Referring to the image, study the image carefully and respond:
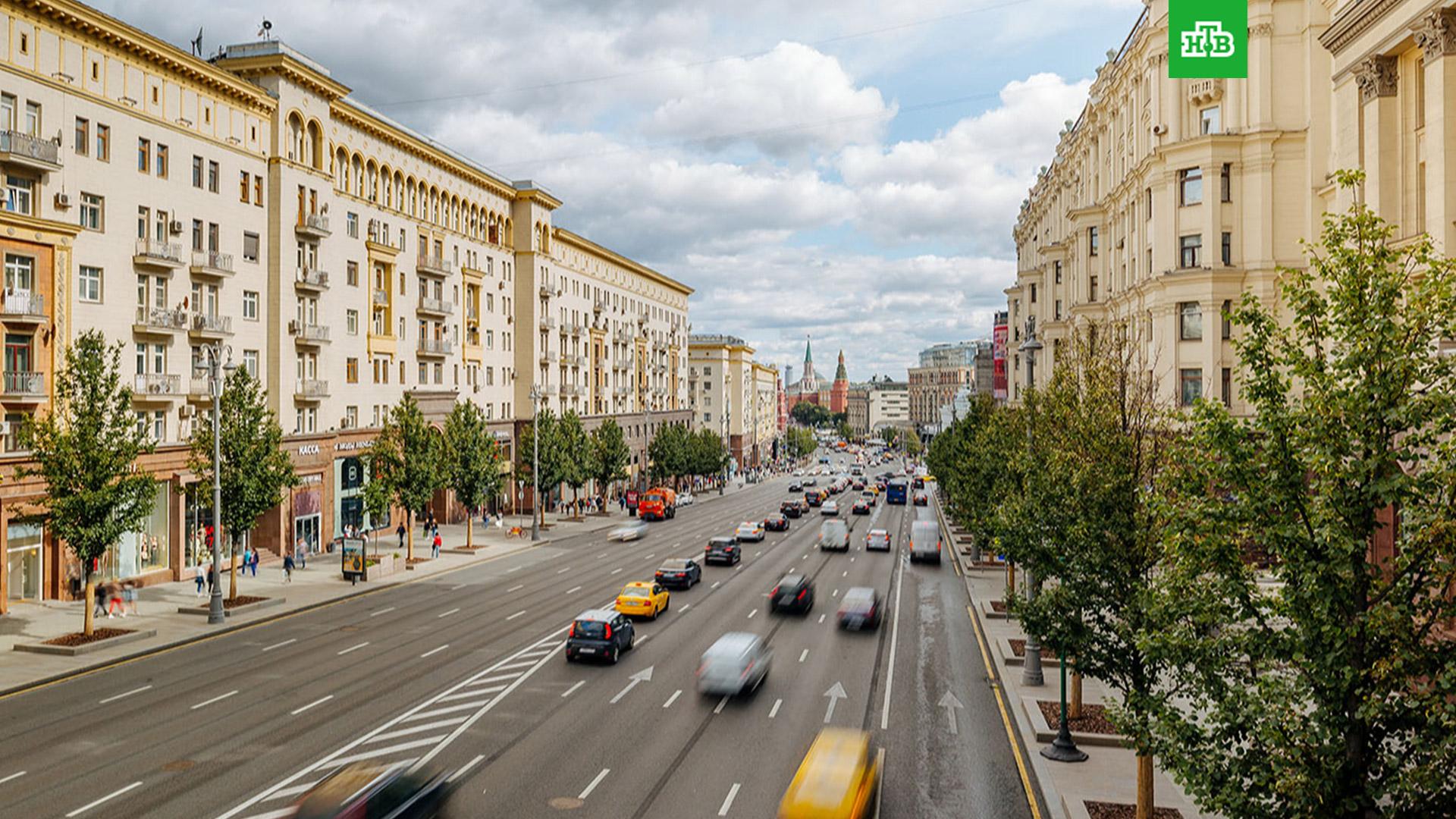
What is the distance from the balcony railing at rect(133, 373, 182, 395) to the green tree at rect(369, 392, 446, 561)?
10198 mm

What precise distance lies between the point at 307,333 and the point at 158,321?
36.2 feet

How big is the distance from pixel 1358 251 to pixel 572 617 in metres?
31.0

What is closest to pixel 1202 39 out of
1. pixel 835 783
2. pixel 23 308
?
pixel 835 783

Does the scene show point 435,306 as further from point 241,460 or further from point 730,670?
point 730,670

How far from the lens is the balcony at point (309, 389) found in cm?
5375

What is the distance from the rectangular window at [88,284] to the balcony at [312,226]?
13.6 metres

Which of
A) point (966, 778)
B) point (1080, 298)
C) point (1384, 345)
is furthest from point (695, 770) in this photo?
point (1080, 298)

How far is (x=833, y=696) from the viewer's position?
25.7 metres

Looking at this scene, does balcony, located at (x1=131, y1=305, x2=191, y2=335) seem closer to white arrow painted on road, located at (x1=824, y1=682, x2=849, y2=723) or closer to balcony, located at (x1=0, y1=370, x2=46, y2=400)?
balcony, located at (x1=0, y1=370, x2=46, y2=400)

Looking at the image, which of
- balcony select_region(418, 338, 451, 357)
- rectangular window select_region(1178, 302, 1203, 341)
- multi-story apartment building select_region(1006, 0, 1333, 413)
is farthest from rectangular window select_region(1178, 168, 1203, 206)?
balcony select_region(418, 338, 451, 357)

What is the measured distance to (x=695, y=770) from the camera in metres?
19.6

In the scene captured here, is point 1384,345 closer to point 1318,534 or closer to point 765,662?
point 1318,534

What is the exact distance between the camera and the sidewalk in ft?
92.7

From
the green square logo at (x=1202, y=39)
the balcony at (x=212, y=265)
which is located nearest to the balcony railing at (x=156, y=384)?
the balcony at (x=212, y=265)
